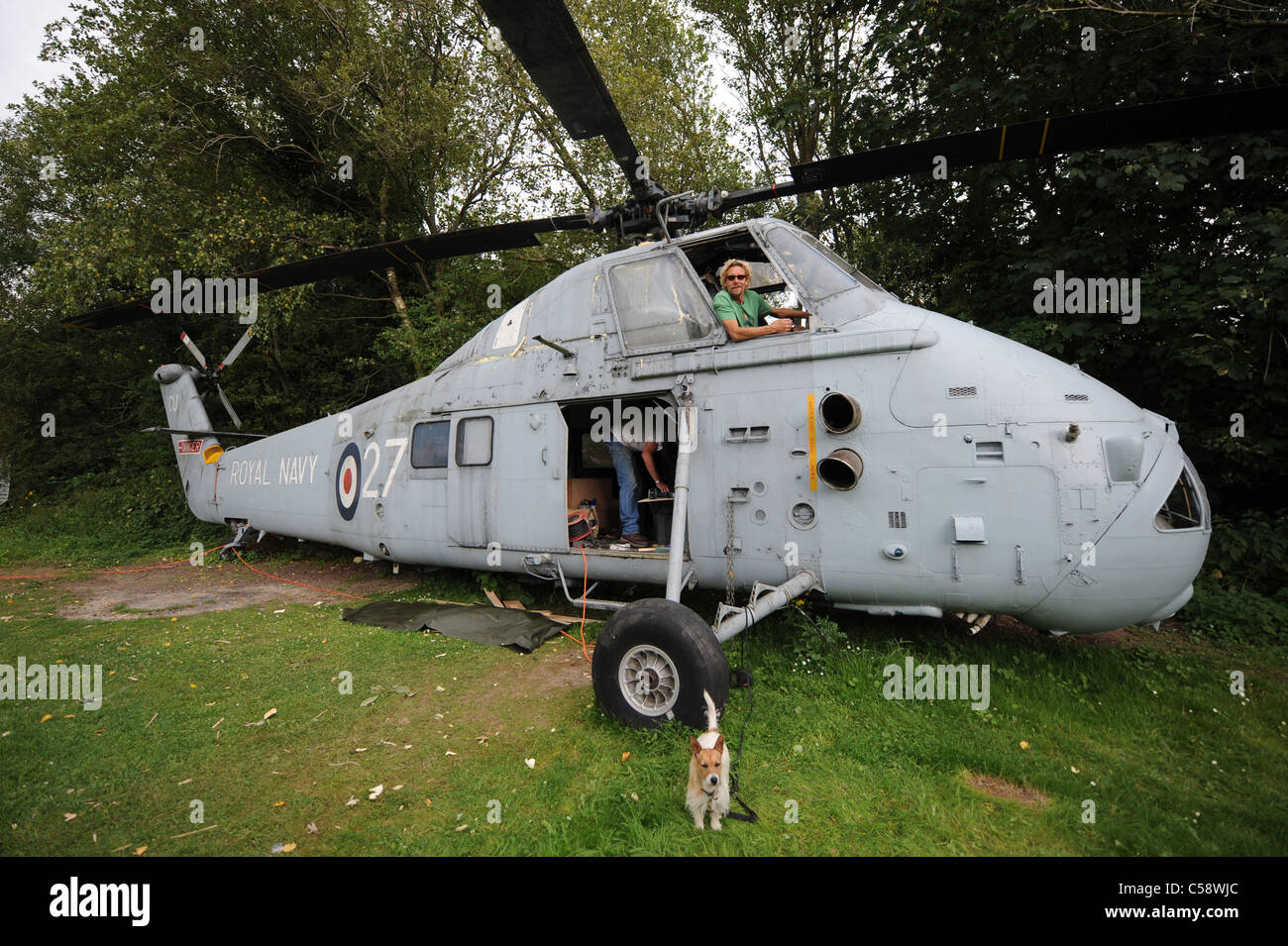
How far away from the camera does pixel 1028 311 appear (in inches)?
295

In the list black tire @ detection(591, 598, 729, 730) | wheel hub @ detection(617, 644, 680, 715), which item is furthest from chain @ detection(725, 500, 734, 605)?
wheel hub @ detection(617, 644, 680, 715)

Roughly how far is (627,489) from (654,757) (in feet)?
9.54

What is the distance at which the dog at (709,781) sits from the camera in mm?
2895

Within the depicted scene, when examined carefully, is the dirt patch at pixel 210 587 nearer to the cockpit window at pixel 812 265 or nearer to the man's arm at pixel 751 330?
the man's arm at pixel 751 330

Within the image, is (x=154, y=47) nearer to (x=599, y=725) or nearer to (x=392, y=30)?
(x=392, y=30)

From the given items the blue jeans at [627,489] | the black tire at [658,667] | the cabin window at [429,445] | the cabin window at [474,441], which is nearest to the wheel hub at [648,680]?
the black tire at [658,667]

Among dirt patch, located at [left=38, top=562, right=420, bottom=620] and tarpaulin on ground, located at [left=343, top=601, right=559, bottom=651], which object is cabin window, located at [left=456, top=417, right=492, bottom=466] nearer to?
tarpaulin on ground, located at [left=343, top=601, right=559, bottom=651]

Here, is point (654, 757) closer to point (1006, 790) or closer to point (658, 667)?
point (658, 667)

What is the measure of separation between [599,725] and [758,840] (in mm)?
1524

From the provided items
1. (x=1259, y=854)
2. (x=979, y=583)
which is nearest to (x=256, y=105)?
(x=979, y=583)

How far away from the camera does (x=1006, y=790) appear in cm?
329

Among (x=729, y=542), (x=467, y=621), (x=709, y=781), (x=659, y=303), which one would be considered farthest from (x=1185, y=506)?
(x=467, y=621)

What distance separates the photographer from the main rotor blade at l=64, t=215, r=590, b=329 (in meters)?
5.96

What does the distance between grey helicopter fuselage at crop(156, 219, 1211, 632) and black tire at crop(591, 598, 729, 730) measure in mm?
1176
